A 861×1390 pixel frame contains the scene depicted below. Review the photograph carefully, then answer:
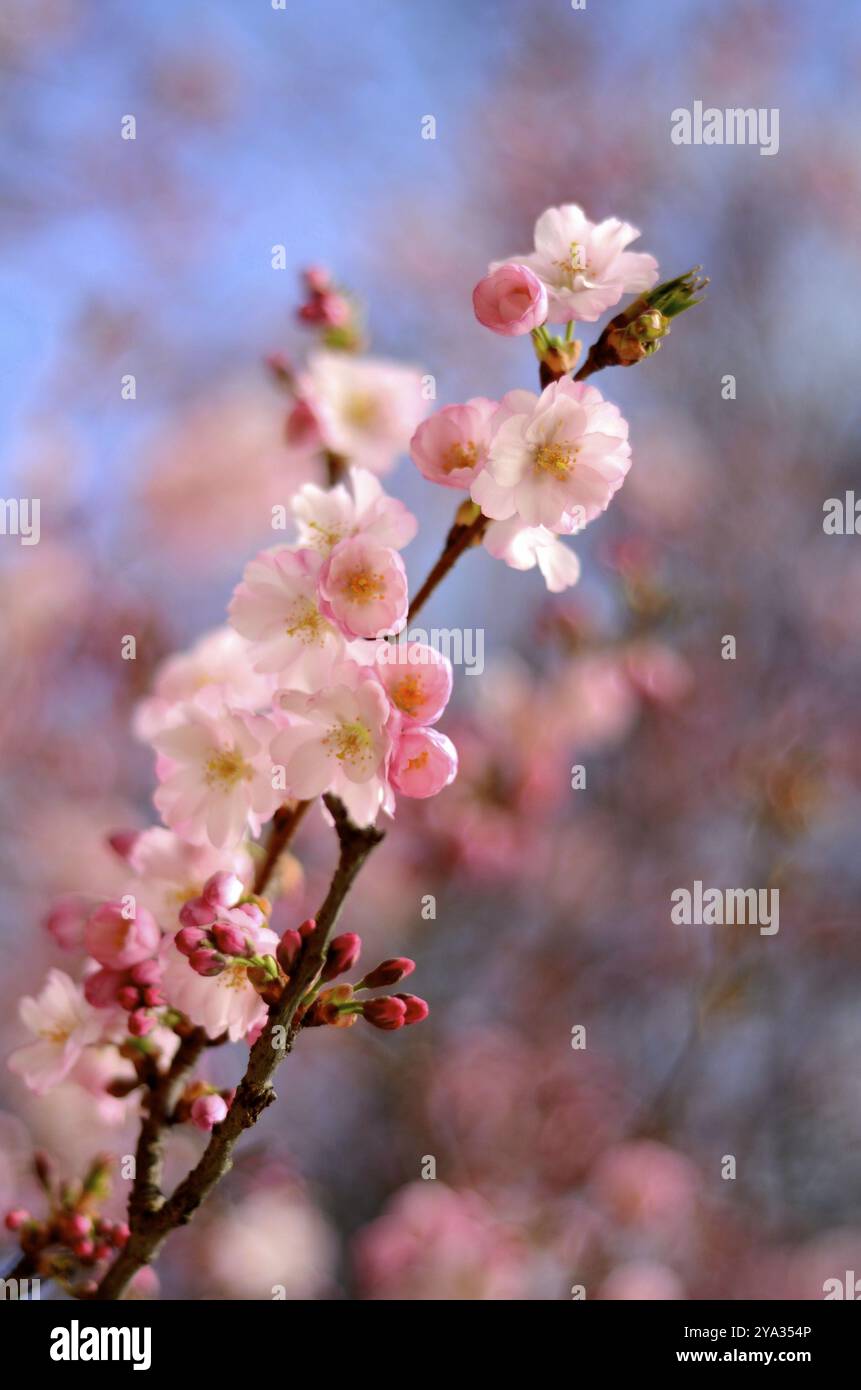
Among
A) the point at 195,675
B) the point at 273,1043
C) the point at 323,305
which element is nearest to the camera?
the point at 273,1043

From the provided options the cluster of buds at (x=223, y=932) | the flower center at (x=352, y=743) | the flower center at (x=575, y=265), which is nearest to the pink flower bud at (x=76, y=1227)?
the cluster of buds at (x=223, y=932)

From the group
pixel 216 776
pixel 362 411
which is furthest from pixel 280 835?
pixel 362 411

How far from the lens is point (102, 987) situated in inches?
22.1

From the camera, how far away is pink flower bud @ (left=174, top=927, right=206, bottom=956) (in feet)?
1.61

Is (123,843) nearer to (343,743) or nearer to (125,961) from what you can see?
(125,961)

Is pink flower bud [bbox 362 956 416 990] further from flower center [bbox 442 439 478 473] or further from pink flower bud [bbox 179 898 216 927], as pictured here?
flower center [bbox 442 439 478 473]

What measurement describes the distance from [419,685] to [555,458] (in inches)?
4.6

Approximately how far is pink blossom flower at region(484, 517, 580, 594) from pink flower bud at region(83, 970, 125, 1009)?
28 cm

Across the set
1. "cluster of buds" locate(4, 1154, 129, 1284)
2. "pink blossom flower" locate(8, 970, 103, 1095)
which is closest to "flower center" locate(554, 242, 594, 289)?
"pink blossom flower" locate(8, 970, 103, 1095)

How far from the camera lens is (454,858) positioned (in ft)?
4.93

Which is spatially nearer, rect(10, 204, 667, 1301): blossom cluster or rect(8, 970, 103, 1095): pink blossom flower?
rect(10, 204, 667, 1301): blossom cluster

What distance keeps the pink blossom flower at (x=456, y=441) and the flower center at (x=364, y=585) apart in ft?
0.23

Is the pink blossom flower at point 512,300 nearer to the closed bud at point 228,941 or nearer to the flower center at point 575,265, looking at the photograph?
the flower center at point 575,265

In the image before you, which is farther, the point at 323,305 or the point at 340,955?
the point at 323,305
